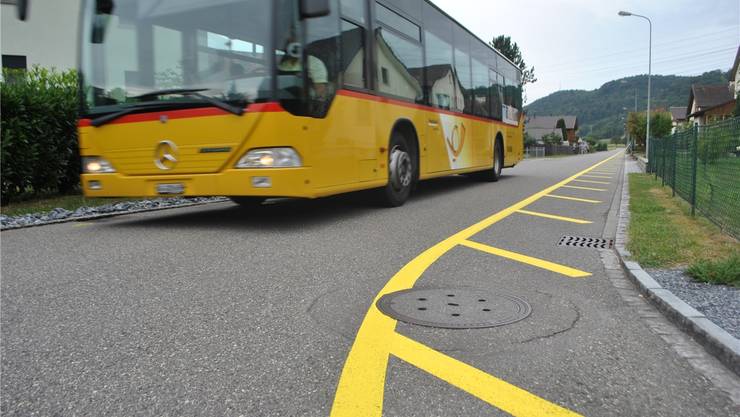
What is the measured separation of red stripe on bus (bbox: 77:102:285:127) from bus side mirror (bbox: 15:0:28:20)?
2.18m

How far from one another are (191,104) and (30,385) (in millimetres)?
4361

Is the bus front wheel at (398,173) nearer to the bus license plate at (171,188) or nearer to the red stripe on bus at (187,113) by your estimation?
the red stripe on bus at (187,113)

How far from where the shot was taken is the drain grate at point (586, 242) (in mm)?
5900

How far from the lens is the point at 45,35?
23.7 metres

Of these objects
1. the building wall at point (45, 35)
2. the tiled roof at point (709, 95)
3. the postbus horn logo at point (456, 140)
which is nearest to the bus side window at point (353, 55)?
the postbus horn logo at point (456, 140)

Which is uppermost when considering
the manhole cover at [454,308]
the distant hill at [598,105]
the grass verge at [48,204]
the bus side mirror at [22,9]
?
the distant hill at [598,105]

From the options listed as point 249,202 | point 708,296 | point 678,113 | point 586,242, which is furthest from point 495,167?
point 678,113

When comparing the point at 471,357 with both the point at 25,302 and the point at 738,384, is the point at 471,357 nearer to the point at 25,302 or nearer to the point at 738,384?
the point at 738,384

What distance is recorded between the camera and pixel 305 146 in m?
6.24

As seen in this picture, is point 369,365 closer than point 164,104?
Yes

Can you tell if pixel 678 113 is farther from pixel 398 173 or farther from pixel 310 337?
pixel 310 337

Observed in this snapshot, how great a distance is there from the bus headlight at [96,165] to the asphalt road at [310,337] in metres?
1.31

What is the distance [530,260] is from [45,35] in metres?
25.5

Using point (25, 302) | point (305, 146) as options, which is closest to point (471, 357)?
point (25, 302)
